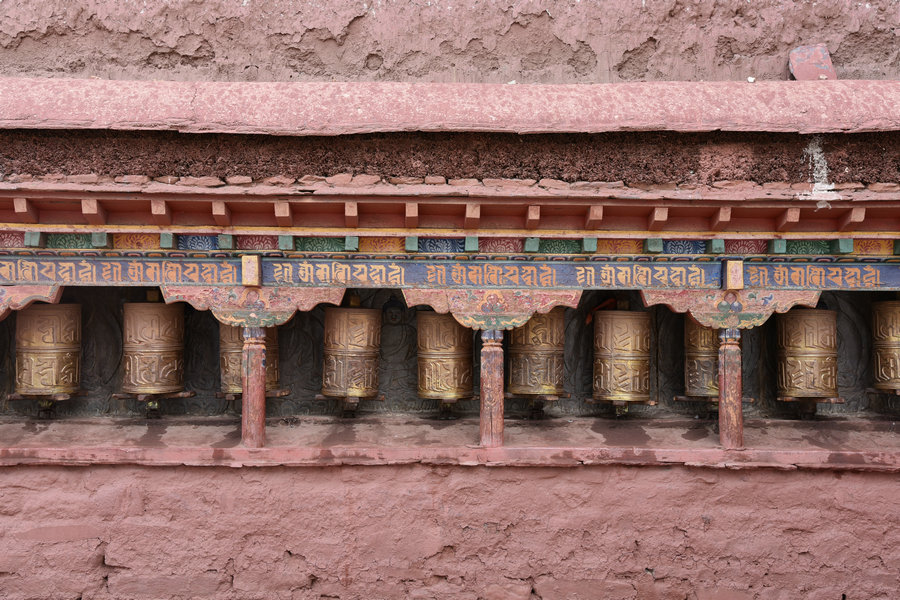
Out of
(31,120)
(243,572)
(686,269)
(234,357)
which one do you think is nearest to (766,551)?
(686,269)

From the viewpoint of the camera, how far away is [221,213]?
363 cm

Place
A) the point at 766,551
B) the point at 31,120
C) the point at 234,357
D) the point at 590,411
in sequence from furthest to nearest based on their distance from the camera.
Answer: the point at 590,411
the point at 234,357
the point at 766,551
the point at 31,120

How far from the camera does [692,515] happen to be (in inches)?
155

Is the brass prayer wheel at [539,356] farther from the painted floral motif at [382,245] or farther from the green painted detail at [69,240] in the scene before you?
the green painted detail at [69,240]

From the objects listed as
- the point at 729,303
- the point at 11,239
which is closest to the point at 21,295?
the point at 11,239

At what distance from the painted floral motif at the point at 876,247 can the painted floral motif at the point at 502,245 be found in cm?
213

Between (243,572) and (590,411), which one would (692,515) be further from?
(243,572)

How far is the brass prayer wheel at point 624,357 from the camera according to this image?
4266mm

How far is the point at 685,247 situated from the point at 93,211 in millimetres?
3585

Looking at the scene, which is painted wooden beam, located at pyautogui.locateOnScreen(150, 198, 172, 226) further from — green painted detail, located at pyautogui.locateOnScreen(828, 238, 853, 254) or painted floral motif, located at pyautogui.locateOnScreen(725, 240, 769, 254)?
green painted detail, located at pyautogui.locateOnScreen(828, 238, 853, 254)

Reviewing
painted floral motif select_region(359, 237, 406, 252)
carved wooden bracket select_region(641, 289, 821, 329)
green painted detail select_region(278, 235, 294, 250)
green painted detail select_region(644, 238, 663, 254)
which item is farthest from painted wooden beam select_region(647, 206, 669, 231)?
green painted detail select_region(278, 235, 294, 250)

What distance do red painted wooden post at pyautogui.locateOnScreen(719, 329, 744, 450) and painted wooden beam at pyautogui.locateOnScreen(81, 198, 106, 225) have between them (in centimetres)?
390

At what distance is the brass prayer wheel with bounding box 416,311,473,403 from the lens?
425 centimetres

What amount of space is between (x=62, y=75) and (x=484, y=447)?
14.7ft
